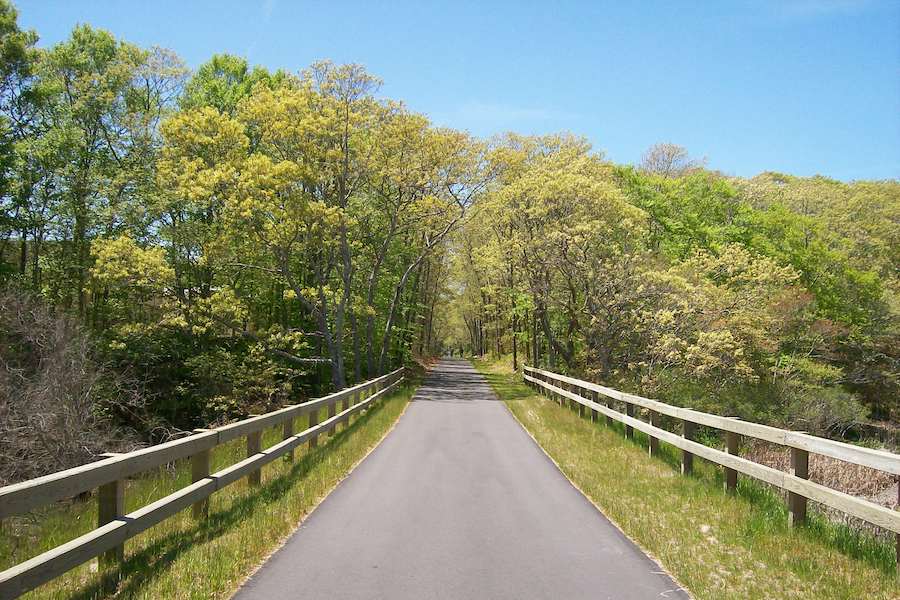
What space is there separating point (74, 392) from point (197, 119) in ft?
38.8

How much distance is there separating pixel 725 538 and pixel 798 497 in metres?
0.84

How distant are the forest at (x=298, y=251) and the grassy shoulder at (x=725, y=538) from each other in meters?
13.4

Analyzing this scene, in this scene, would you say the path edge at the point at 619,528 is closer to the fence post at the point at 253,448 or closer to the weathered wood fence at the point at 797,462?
the weathered wood fence at the point at 797,462

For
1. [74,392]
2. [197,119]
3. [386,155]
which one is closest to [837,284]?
[386,155]

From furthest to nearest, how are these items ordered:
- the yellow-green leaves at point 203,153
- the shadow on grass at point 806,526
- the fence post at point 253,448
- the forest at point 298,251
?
the forest at point 298,251, the yellow-green leaves at point 203,153, the fence post at point 253,448, the shadow on grass at point 806,526

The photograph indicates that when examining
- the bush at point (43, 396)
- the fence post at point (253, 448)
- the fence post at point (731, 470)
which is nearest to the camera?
the fence post at point (731, 470)

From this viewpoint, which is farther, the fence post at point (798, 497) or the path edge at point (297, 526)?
the fence post at point (798, 497)

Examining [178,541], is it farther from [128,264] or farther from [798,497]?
[128,264]

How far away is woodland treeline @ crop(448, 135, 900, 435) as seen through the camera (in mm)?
23828

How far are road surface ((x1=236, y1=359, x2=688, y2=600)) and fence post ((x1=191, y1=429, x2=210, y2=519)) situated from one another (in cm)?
101

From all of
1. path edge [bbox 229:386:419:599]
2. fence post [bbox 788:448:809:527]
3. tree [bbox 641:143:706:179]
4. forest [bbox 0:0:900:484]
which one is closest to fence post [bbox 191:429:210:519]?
path edge [bbox 229:386:419:599]

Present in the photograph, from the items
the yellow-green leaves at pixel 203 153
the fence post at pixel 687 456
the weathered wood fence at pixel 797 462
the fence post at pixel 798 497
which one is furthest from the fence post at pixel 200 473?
the yellow-green leaves at pixel 203 153

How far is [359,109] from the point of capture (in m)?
24.9

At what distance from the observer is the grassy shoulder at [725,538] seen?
4.79 meters
